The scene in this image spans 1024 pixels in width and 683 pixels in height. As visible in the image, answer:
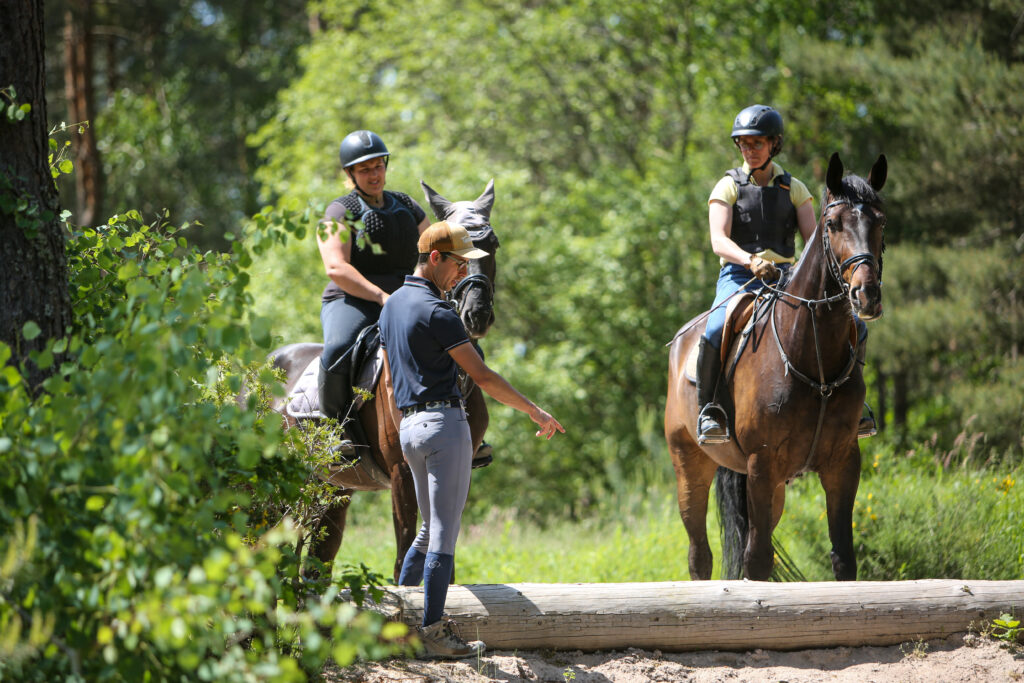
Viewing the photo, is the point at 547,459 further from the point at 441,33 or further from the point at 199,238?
the point at 199,238

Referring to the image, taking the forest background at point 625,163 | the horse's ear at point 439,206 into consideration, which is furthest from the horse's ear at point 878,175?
the forest background at point 625,163

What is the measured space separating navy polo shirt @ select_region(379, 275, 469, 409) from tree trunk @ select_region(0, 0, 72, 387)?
4.91ft

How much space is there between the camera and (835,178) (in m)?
5.90

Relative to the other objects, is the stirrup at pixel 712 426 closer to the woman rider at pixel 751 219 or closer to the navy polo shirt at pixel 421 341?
the woman rider at pixel 751 219

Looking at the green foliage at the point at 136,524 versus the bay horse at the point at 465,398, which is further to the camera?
the bay horse at the point at 465,398

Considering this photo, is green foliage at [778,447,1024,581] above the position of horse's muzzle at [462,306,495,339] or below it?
below

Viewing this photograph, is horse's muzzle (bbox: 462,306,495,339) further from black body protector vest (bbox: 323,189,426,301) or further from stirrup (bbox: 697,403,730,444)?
stirrup (bbox: 697,403,730,444)

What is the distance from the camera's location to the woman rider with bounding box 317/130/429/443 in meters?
6.11

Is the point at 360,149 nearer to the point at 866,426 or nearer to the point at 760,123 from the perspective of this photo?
the point at 760,123

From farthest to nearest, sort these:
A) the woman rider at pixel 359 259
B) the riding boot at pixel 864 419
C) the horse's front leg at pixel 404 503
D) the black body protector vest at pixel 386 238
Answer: the riding boot at pixel 864 419, the black body protector vest at pixel 386 238, the woman rider at pixel 359 259, the horse's front leg at pixel 404 503

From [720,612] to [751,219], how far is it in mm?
2797

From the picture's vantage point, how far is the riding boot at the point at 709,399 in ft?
21.1

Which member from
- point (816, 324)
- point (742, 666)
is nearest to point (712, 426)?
point (816, 324)

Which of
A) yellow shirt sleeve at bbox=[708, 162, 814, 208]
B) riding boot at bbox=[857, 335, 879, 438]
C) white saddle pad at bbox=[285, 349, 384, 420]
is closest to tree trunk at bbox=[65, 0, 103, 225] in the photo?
white saddle pad at bbox=[285, 349, 384, 420]
